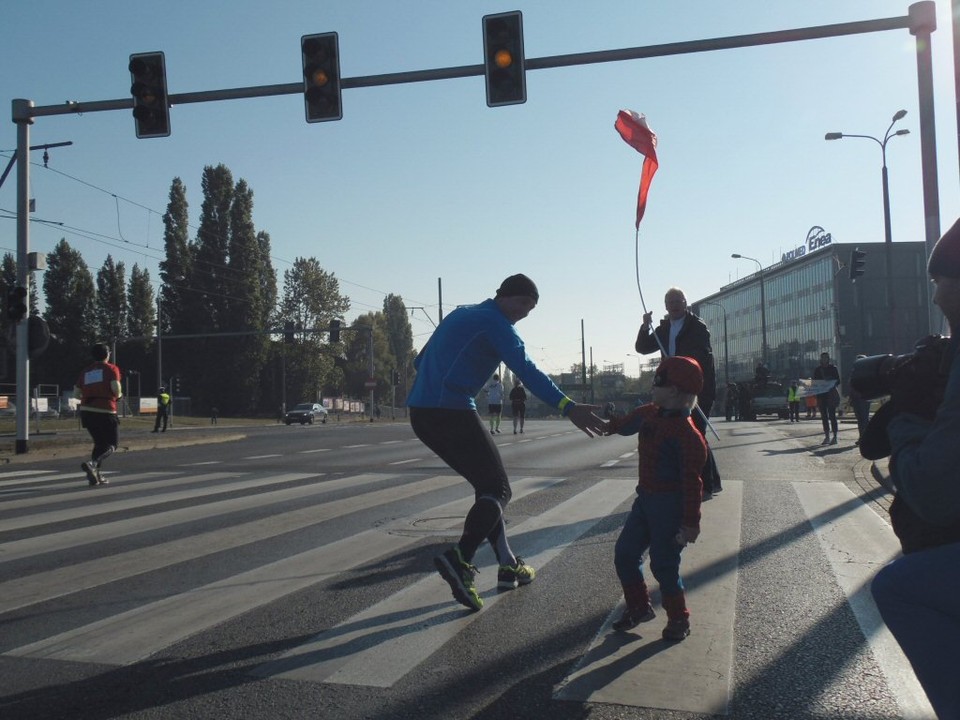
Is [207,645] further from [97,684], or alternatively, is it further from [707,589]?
[707,589]

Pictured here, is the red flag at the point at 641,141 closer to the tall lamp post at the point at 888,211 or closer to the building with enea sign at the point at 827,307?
the tall lamp post at the point at 888,211

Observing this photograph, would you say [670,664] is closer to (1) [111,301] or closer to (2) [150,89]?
(2) [150,89]

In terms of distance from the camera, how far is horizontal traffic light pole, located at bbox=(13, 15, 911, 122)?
10.9 metres

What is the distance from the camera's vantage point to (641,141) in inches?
295

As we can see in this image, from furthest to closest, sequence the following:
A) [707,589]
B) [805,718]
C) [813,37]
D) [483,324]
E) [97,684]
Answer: [813,37] < [707,589] < [483,324] < [97,684] < [805,718]

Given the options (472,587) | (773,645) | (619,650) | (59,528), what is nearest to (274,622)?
(472,587)

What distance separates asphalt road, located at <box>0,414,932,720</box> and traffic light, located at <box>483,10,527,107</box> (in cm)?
514

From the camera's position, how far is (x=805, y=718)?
10.1 feet

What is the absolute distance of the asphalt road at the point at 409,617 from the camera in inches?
130

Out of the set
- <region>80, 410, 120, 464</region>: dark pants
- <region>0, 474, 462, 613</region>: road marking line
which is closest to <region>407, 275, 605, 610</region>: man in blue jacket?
<region>0, 474, 462, 613</region>: road marking line

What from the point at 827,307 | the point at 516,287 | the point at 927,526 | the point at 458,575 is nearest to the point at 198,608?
the point at 458,575

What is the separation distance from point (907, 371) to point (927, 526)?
350 millimetres

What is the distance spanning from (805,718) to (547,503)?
18.6 ft

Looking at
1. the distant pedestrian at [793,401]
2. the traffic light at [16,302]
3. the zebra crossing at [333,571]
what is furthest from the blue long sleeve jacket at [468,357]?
the distant pedestrian at [793,401]
